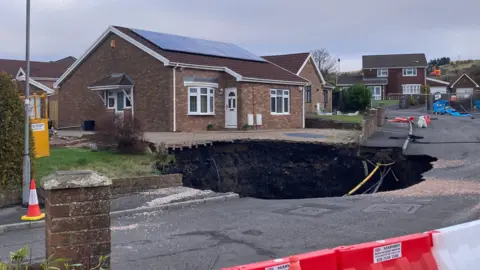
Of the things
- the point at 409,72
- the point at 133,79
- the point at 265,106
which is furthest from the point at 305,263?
the point at 409,72

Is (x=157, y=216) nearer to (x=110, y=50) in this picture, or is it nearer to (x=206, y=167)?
(x=206, y=167)

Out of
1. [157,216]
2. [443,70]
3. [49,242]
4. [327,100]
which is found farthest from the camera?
[443,70]

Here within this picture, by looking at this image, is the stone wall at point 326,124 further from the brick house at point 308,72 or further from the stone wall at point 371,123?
the brick house at point 308,72

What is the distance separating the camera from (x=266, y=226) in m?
9.40

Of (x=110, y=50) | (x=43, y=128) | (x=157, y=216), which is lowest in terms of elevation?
(x=157, y=216)

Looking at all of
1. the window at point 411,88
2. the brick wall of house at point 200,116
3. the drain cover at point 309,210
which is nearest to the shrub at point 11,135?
the drain cover at point 309,210

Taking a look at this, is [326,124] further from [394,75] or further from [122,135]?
[394,75]

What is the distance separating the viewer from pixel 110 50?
96.8ft

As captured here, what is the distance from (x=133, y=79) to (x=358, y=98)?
25109 mm

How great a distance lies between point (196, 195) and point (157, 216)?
2043 mm

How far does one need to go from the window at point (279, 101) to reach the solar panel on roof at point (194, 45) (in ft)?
12.0

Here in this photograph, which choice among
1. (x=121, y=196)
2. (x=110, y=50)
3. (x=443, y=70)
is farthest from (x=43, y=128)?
(x=443, y=70)

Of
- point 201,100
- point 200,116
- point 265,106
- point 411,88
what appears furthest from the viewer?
point 411,88

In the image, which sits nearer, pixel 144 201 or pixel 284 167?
pixel 144 201
